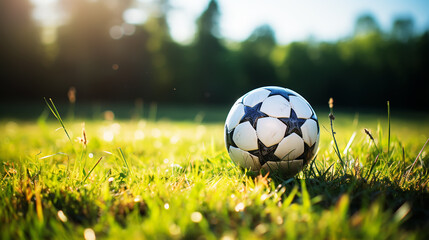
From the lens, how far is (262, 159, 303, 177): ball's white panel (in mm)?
2271

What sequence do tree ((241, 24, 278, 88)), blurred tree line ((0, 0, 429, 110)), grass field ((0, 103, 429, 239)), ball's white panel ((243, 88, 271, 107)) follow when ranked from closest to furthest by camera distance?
grass field ((0, 103, 429, 239)) → ball's white panel ((243, 88, 271, 107)) → blurred tree line ((0, 0, 429, 110)) → tree ((241, 24, 278, 88))

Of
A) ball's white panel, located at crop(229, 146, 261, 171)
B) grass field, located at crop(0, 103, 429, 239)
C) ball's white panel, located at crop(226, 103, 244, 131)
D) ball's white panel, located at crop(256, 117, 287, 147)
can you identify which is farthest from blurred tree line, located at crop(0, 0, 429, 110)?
grass field, located at crop(0, 103, 429, 239)

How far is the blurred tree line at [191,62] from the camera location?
23547 mm

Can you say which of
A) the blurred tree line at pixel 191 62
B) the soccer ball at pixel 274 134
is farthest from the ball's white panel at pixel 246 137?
the blurred tree line at pixel 191 62

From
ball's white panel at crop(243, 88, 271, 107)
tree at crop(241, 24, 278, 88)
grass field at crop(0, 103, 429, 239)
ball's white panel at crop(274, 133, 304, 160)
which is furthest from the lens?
tree at crop(241, 24, 278, 88)

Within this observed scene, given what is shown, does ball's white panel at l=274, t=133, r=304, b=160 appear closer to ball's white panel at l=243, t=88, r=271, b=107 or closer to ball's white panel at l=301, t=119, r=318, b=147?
ball's white panel at l=301, t=119, r=318, b=147

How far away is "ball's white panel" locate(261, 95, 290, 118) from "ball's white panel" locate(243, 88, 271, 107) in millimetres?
51

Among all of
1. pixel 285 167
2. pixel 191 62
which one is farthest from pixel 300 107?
pixel 191 62

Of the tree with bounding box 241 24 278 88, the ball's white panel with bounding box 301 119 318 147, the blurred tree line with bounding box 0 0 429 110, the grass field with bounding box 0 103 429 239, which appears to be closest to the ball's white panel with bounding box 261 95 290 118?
the ball's white panel with bounding box 301 119 318 147

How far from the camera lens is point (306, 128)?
230 centimetres

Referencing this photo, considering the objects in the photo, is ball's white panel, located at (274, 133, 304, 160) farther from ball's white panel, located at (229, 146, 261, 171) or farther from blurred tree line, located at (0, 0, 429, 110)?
blurred tree line, located at (0, 0, 429, 110)

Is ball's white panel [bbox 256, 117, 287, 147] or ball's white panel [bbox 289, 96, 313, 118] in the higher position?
ball's white panel [bbox 289, 96, 313, 118]

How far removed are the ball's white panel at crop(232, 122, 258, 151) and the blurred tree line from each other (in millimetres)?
16852

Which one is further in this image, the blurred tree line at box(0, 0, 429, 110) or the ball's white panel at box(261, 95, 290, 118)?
the blurred tree line at box(0, 0, 429, 110)
